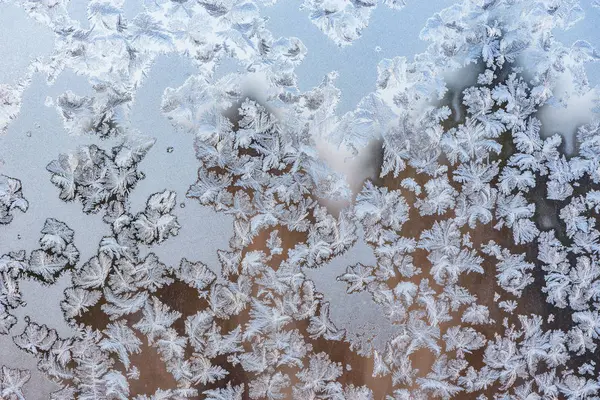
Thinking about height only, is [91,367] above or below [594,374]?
below

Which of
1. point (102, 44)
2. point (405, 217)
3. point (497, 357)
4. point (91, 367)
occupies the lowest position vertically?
point (91, 367)

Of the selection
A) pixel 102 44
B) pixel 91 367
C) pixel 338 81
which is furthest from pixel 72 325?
pixel 338 81

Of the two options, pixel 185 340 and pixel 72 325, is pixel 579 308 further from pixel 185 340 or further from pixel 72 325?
pixel 72 325

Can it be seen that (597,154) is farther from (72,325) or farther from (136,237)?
(72,325)

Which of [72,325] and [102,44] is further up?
[102,44]

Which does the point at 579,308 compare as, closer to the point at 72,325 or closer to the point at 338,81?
the point at 338,81

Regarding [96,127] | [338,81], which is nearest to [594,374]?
[338,81]
